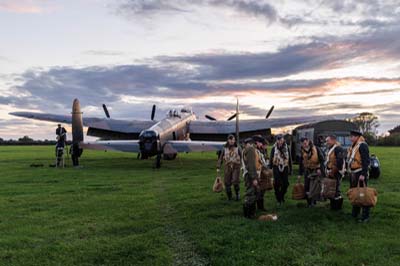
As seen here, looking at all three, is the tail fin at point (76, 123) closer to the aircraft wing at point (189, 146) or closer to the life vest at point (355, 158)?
the aircraft wing at point (189, 146)

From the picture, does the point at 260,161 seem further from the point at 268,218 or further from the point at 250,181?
the point at 268,218

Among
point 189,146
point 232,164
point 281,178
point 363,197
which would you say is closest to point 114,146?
point 189,146

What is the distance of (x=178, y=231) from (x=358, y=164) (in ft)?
13.5

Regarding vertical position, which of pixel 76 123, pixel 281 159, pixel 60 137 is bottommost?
pixel 281 159

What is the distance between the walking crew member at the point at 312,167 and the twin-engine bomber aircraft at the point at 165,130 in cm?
1178

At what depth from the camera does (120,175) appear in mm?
19875

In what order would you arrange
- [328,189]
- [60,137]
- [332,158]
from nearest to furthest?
[328,189]
[332,158]
[60,137]

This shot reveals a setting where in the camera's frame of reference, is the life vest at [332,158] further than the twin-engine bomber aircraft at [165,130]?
No

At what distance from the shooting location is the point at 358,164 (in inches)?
382

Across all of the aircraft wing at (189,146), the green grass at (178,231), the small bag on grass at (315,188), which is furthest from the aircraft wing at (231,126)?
the small bag on grass at (315,188)

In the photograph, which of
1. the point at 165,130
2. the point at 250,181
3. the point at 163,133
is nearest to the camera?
the point at 250,181

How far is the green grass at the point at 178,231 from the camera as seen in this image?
7.08 m

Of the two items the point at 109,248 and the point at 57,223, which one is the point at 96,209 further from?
the point at 109,248

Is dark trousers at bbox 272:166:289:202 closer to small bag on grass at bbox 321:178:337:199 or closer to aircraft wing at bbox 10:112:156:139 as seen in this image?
small bag on grass at bbox 321:178:337:199
